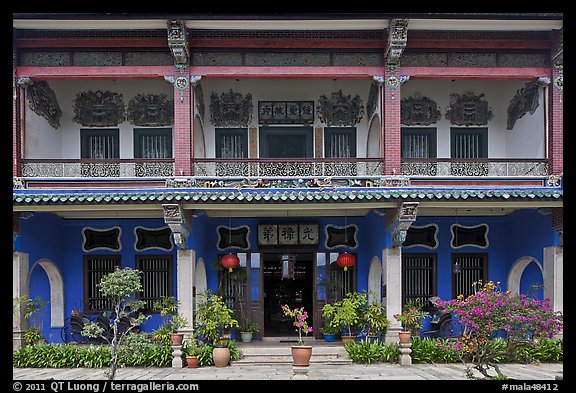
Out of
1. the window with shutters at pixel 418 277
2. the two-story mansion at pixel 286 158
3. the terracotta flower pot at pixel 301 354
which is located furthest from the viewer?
the window with shutters at pixel 418 277

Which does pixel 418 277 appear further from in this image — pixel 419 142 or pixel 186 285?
pixel 186 285

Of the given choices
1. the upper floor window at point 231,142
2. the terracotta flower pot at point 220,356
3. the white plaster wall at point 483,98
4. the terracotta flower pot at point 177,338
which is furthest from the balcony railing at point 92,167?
the white plaster wall at point 483,98

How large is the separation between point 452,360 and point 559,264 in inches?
126

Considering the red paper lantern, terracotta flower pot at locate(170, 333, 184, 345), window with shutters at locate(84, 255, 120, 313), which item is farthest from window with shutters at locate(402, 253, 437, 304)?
window with shutters at locate(84, 255, 120, 313)

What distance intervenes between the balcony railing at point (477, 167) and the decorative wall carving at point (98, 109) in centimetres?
732

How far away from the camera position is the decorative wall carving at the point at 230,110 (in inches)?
619

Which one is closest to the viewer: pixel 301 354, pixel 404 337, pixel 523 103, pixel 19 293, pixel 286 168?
pixel 301 354

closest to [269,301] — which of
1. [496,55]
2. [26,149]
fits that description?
[26,149]

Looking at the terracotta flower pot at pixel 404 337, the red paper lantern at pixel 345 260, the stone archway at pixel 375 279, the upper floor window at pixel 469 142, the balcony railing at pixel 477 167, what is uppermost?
the upper floor window at pixel 469 142

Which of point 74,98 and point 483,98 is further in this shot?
point 483,98

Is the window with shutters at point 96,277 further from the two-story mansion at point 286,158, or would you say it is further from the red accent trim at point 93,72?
the red accent trim at point 93,72

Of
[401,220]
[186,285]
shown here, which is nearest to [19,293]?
[186,285]

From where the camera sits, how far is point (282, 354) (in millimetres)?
13609

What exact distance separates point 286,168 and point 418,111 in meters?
4.14
